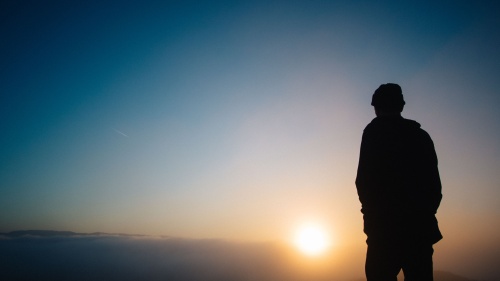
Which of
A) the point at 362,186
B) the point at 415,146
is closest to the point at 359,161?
the point at 362,186

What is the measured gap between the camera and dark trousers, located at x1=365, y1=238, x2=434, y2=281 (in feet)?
8.92

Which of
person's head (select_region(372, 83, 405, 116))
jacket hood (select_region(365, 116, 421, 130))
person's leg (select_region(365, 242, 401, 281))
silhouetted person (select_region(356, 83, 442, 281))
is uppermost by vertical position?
person's head (select_region(372, 83, 405, 116))

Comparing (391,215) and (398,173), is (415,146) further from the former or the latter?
(391,215)

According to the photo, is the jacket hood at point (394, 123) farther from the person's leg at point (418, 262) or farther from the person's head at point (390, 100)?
the person's leg at point (418, 262)

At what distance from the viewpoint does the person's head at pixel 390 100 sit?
3.36 m

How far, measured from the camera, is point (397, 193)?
9.44 ft

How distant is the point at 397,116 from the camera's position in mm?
3324

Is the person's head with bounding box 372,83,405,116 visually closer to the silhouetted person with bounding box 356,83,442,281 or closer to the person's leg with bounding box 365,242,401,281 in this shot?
the silhouetted person with bounding box 356,83,442,281

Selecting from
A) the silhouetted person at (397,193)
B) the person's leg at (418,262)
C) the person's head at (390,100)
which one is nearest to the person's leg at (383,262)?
the silhouetted person at (397,193)

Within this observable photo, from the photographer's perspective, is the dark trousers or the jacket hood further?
the jacket hood

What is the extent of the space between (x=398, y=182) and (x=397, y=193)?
5.2 inches

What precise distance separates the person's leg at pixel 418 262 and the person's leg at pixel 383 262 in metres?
0.10

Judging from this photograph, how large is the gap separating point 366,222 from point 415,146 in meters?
1.12

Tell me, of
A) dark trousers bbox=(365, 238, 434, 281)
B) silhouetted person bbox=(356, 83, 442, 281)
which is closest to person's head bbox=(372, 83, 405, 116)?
silhouetted person bbox=(356, 83, 442, 281)
